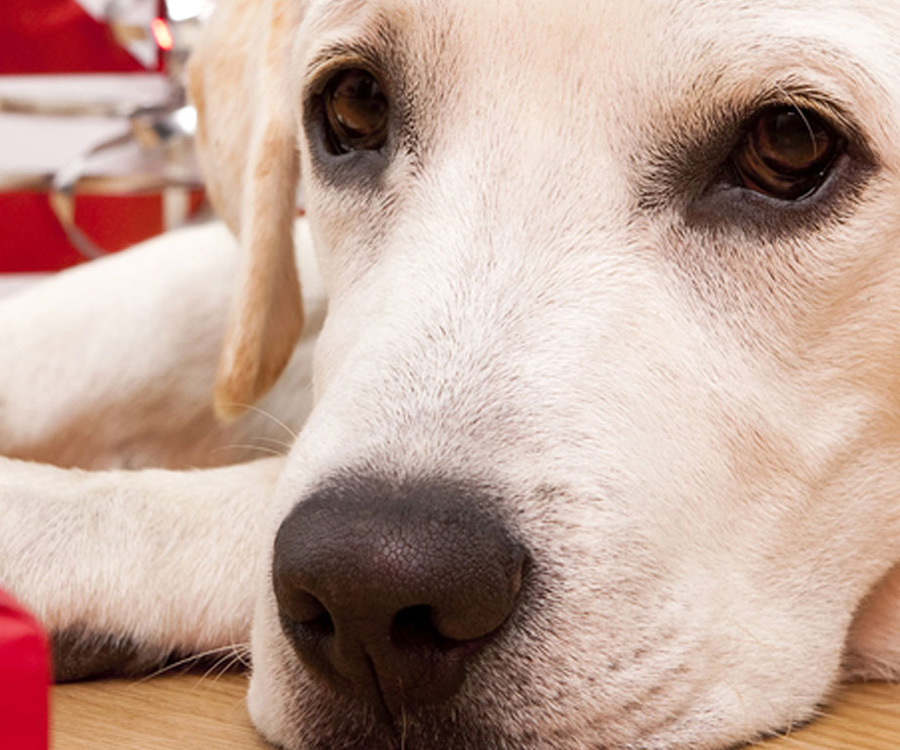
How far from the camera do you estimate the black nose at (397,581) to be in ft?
4.42

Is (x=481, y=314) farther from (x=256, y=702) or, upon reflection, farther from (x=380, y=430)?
(x=256, y=702)

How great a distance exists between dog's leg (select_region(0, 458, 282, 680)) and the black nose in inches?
18.6

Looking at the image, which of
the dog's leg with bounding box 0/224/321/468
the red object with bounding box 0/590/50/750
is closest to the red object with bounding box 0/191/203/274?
the dog's leg with bounding box 0/224/321/468

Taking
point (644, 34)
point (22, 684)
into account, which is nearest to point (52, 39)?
point (644, 34)

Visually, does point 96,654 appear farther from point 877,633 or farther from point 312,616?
point 877,633

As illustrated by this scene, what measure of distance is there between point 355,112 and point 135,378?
86 cm

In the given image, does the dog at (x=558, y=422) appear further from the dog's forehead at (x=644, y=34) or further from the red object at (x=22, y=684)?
the red object at (x=22, y=684)

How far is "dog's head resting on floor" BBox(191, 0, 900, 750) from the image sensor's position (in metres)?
1.43

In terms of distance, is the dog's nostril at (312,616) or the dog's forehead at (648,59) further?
the dog's forehead at (648,59)

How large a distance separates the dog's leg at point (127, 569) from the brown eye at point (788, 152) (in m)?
0.79

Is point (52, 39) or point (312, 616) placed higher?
point (312, 616)

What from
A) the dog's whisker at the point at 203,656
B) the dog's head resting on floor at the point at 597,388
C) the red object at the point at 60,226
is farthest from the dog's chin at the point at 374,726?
the red object at the point at 60,226

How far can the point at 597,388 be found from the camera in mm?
1593

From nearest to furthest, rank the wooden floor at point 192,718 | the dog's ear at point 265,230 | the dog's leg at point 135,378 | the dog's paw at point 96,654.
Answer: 1. the wooden floor at point 192,718
2. the dog's paw at point 96,654
3. the dog's ear at point 265,230
4. the dog's leg at point 135,378
